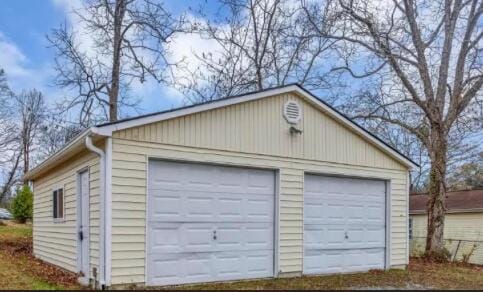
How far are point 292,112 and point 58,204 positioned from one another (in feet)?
18.7

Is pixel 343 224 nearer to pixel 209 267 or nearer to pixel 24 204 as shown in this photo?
pixel 209 267

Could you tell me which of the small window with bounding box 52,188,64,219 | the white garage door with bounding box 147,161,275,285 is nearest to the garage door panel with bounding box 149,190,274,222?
the white garage door with bounding box 147,161,275,285

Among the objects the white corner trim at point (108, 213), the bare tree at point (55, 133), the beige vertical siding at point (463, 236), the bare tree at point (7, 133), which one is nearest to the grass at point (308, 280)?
the white corner trim at point (108, 213)

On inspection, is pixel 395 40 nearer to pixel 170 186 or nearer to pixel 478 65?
pixel 478 65

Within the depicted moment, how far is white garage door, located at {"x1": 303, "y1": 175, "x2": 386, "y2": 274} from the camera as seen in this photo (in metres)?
10.9

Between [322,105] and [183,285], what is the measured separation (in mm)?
4758

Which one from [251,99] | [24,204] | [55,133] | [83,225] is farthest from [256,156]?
[55,133]

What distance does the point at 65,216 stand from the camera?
36.0ft

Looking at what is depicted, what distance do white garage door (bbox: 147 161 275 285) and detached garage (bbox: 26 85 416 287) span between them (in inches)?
0.8

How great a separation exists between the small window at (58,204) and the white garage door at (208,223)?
3.47 meters

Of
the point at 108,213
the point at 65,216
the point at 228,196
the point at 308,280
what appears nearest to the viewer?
the point at 108,213

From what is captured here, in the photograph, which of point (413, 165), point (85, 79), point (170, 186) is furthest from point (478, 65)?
point (85, 79)

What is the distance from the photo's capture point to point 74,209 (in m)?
10.3

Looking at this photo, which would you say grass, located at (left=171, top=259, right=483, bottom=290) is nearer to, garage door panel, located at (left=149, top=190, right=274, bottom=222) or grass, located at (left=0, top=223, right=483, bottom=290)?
grass, located at (left=0, top=223, right=483, bottom=290)
